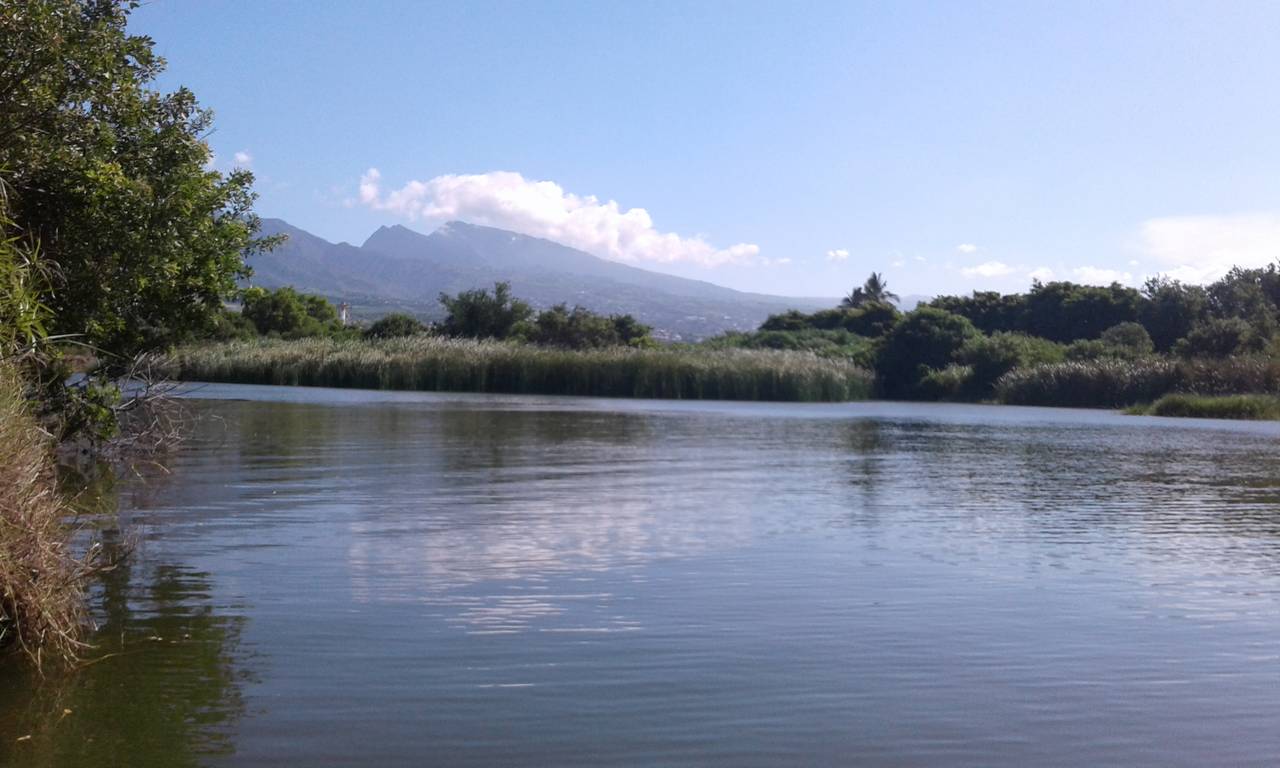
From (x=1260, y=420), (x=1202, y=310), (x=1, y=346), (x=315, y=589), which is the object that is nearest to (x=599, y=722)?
(x=315, y=589)

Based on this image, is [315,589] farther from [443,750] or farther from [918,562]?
[918,562]

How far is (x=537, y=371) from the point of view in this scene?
49.9 m

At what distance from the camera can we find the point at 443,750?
214 inches

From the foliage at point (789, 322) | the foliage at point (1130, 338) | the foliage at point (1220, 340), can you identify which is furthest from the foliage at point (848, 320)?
the foliage at point (1220, 340)

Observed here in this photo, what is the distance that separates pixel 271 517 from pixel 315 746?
6.64m

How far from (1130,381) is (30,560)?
50.4 metres

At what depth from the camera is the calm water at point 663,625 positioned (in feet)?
18.6

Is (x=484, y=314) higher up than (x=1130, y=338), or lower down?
higher up

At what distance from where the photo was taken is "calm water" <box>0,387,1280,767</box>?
18.6ft

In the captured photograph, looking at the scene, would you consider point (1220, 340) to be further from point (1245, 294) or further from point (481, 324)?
point (481, 324)

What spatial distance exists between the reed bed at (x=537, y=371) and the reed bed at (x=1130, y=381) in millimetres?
9077

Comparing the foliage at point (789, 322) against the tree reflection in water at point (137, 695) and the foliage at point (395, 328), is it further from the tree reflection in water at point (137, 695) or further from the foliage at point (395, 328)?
the tree reflection in water at point (137, 695)

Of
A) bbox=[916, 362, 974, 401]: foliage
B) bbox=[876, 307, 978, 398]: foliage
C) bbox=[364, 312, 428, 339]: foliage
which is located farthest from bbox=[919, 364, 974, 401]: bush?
bbox=[364, 312, 428, 339]: foliage

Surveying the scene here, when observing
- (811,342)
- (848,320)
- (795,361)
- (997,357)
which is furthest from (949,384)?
(848,320)
